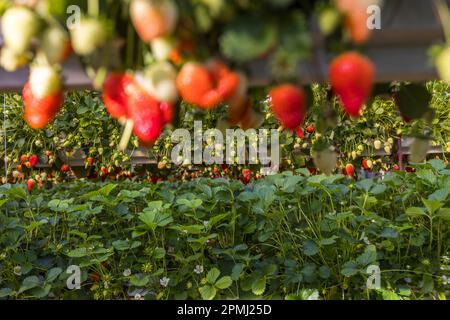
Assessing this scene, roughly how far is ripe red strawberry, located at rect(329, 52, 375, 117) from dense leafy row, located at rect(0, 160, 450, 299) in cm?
131

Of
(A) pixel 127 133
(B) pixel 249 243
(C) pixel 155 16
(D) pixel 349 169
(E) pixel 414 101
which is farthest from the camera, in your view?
(D) pixel 349 169

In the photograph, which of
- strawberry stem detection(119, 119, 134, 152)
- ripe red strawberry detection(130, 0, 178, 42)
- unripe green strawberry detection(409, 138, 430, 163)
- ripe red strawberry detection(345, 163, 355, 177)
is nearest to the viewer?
ripe red strawberry detection(130, 0, 178, 42)

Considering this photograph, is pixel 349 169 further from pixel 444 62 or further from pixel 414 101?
pixel 444 62

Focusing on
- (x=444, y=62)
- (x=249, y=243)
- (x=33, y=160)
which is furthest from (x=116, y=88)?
(x=33, y=160)

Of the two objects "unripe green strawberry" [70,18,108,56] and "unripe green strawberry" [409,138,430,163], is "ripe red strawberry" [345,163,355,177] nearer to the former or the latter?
"unripe green strawberry" [409,138,430,163]

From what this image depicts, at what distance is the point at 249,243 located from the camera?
196 centimetres

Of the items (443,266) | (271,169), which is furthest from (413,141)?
(271,169)

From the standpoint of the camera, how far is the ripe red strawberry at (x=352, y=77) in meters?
0.38

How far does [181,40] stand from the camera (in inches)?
15.2

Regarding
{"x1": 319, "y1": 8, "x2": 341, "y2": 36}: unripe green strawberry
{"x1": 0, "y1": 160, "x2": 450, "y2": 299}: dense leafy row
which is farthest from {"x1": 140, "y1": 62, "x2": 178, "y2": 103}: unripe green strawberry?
{"x1": 0, "y1": 160, "x2": 450, "y2": 299}: dense leafy row

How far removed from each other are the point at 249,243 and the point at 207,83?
5.34 ft

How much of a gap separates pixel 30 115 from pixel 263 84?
0.70 feet

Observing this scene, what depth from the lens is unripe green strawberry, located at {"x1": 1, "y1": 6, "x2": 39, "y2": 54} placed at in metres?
0.39

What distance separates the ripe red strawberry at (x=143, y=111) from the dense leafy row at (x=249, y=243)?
1285mm
